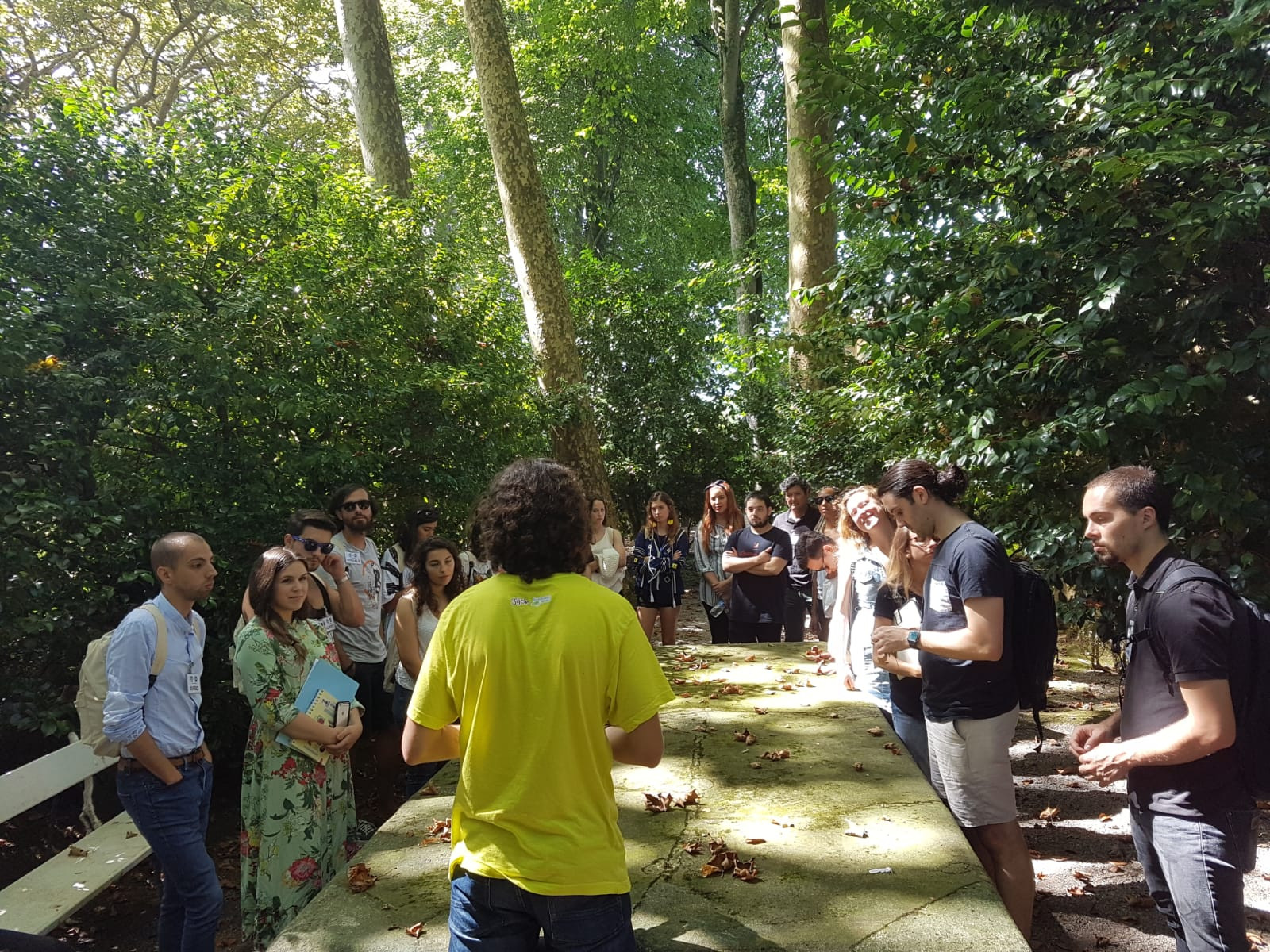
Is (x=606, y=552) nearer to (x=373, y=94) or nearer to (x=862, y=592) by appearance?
(x=862, y=592)

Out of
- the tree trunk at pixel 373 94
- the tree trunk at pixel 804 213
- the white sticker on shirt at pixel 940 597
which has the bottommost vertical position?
the white sticker on shirt at pixel 940 597

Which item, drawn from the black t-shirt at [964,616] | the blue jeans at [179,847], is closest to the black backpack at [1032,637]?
the black t-shirt at [964,616]

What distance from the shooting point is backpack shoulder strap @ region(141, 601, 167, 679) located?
11.7ft

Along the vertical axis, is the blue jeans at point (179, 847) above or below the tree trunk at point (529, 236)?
A: below

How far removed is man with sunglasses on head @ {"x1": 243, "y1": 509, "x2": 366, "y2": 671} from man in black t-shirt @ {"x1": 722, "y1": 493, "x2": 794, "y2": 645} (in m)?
3.31

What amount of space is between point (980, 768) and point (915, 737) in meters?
0.98

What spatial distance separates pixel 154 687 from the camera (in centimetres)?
358

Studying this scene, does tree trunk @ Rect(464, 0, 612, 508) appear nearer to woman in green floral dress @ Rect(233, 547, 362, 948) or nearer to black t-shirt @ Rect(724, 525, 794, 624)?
black t-shirt @ Rect(724, 525, 794, 624)

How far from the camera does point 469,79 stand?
20.9m

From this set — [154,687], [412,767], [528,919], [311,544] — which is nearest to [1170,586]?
[528,919]

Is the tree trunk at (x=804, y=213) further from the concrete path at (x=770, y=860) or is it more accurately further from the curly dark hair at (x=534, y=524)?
the curly dark hair at (x=534, y=524)

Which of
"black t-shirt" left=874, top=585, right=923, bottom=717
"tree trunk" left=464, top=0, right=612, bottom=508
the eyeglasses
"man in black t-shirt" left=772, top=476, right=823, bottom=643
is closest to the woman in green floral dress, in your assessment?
the eyeglasses

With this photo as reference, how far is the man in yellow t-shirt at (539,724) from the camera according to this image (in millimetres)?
2119

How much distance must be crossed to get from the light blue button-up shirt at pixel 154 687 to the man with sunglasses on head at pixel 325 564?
1124 millimetres
